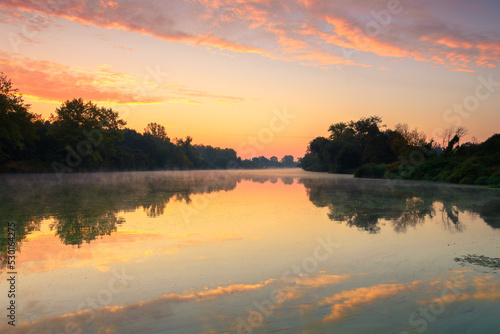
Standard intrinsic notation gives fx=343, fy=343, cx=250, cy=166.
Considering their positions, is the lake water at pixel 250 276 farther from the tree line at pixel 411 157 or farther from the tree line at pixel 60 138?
the tree line at pixel 60 138

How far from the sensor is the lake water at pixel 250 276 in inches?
166

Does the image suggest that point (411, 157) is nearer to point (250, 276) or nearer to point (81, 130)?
point (250, 276)

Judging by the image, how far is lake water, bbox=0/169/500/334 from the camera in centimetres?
421

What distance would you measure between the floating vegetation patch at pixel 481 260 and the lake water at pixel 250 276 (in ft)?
0.94

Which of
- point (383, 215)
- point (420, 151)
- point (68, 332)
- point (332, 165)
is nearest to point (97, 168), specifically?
point (332, 165)

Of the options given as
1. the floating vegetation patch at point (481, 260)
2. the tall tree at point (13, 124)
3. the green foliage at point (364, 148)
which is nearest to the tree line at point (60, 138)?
the tall tree at point (13, 124)

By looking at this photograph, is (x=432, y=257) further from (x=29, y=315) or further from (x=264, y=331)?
(x=29, y=315)

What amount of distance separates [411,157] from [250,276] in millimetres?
51644

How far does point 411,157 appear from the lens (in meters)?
51.5

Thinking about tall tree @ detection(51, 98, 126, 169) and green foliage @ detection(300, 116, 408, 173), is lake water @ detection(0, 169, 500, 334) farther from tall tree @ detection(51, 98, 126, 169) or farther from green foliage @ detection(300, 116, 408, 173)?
tall tree @ detection(51, 98, 126, 169)

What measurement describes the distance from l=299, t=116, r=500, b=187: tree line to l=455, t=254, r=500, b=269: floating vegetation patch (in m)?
24.3

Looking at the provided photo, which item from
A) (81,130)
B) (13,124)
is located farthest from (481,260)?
(81,130)

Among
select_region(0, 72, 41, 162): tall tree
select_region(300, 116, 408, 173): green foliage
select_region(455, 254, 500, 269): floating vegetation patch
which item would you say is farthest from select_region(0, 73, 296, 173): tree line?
select_region(455, 254, 500, 269): floating vegetation patch

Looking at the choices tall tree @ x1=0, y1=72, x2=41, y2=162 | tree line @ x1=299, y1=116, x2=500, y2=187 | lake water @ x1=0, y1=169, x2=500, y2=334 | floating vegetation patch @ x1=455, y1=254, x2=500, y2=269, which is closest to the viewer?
lake water @ x1=0, y1=169, x2=500, y2=334
